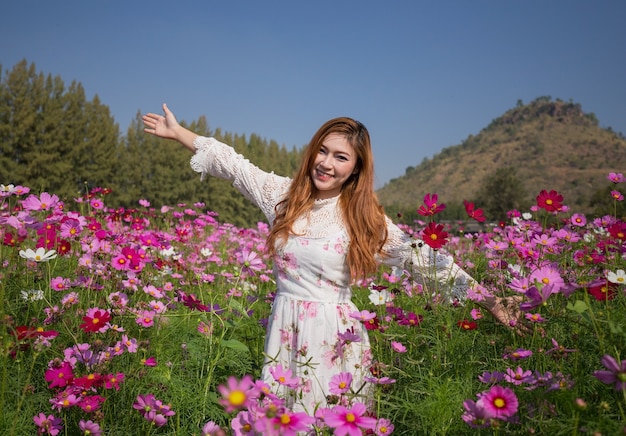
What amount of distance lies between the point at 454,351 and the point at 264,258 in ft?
10.5

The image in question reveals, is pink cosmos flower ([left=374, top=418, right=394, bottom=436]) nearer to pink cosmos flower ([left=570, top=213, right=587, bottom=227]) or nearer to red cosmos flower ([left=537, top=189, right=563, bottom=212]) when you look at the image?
red cosmos flower ([left=537, top=189, right=563, bottom=212])

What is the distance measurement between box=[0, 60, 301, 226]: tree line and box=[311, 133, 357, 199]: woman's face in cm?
1593

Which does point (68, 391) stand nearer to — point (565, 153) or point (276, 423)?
point (276, 423)

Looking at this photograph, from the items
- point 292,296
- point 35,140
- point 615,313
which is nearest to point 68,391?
point 292,296

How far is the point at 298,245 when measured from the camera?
1.76m

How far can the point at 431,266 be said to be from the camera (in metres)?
1.89

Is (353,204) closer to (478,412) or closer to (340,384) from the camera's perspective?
(340,384)

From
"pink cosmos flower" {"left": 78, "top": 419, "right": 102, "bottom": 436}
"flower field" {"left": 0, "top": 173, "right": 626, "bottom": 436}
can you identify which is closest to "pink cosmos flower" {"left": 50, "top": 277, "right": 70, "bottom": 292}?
"flower field" {"left": 0, "top": 173, "right": 626, "bottom": 436}

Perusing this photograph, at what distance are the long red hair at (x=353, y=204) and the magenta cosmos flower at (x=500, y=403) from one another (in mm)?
776

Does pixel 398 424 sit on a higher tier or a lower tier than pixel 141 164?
lower

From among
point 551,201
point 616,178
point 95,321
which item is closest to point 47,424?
point 95,321

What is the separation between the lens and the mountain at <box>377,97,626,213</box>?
46531 millimetres

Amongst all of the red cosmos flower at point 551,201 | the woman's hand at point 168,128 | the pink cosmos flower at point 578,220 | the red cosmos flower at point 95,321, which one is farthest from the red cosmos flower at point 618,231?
the woman's hand at point 168,128

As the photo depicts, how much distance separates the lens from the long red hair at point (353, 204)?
5.78ft
